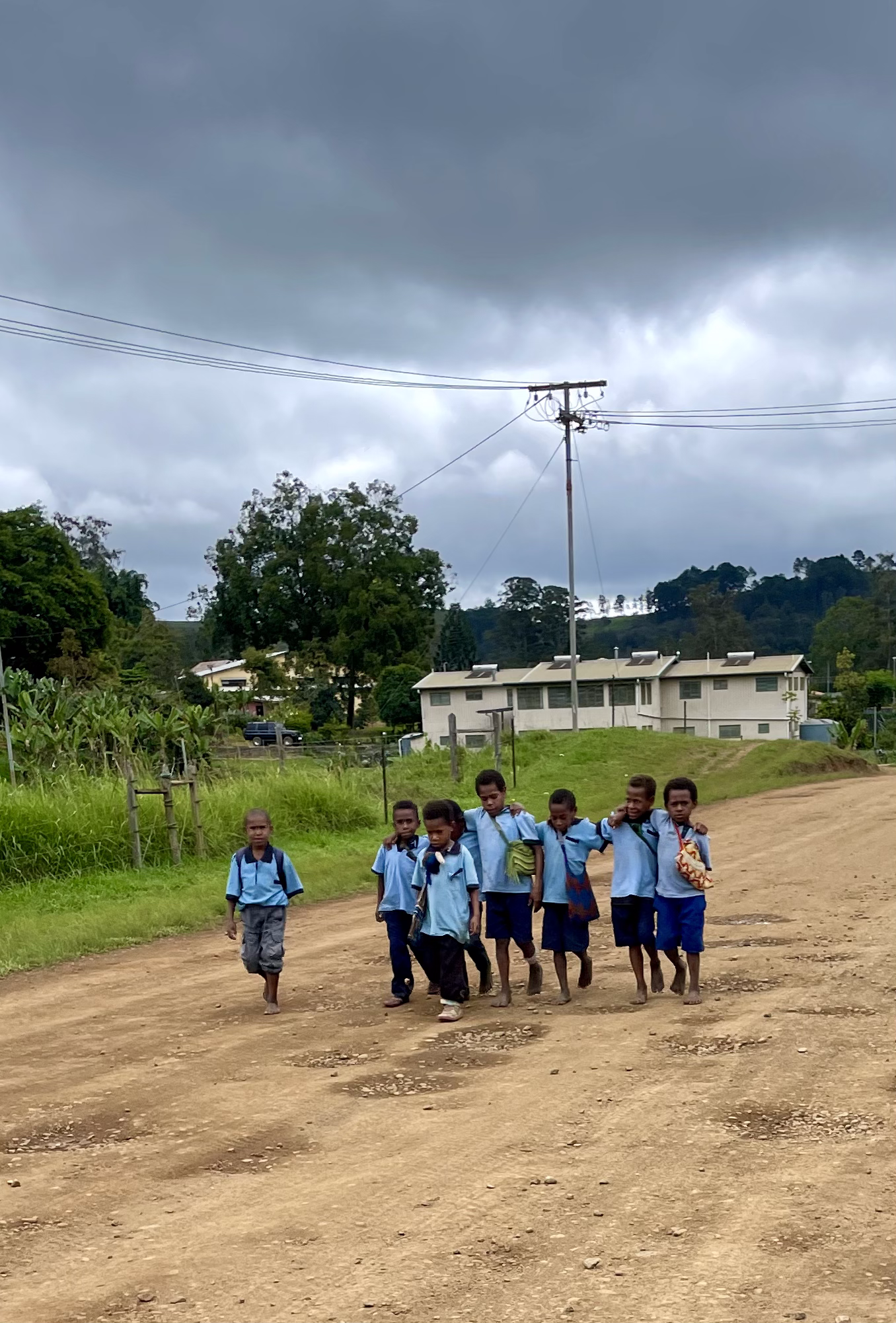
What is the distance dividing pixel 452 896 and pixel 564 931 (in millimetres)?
805

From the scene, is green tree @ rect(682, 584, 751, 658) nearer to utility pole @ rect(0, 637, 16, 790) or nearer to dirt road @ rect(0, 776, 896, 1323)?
utility pole @ rect(0, 637, 16, 790)

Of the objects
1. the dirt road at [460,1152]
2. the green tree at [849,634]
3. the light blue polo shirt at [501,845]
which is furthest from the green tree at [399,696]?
the light blue polo shirt at [501,845]

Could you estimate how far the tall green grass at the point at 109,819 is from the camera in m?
16.7

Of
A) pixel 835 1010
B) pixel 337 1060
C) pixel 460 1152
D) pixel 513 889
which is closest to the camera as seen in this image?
pixel 460 1152

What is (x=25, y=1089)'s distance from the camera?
293 inches

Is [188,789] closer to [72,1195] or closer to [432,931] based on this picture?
[432,931]

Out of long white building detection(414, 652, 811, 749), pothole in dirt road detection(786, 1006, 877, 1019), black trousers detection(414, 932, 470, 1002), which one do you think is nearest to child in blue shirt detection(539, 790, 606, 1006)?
black trousers detection(414, 932, 470, 1002)

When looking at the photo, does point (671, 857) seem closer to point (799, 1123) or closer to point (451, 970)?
point (451, 970)

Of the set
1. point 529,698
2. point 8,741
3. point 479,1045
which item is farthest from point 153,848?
point 529,698

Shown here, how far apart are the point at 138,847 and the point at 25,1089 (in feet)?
31.9

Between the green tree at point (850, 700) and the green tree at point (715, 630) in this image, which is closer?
the green tree at point (850, 700)

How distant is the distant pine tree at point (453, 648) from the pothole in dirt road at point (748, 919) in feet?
277

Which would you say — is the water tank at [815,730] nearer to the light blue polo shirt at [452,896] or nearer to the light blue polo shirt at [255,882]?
the light blue polo shirt at [255,882]

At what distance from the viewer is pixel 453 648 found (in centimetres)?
9912
